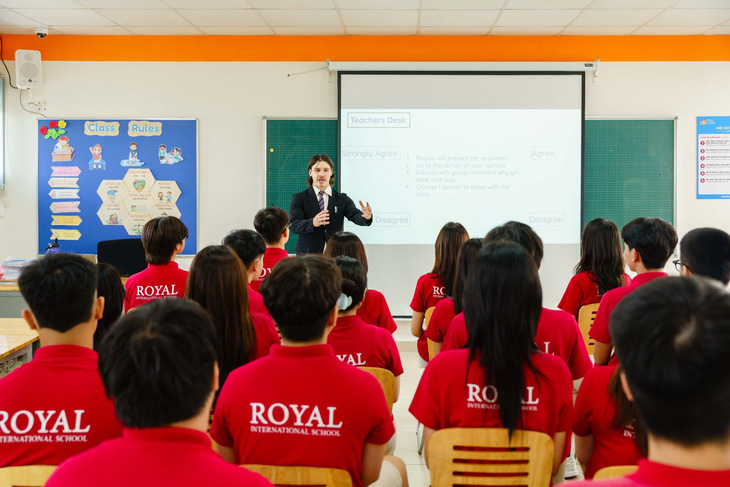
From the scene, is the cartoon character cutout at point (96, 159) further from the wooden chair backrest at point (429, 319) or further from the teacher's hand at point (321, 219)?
the wooden chair backrest at point (429, 319)

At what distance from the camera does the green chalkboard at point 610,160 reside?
16.9 ft

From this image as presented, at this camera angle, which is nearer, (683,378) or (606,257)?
(683,378)

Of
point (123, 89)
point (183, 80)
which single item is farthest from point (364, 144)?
point (123, 89)

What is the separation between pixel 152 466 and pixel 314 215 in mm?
3892

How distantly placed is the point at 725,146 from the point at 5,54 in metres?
6.82

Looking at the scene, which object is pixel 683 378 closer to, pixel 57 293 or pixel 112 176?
pixel 57 293

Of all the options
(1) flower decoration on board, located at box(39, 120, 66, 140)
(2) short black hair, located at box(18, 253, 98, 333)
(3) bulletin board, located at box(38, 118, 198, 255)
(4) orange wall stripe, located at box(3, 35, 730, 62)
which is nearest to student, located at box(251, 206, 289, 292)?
(2) short black hair, located at box(18, 253, 98, 333)

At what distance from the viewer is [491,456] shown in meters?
1.35

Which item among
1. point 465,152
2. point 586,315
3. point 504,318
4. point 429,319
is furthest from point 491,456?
point 465,152

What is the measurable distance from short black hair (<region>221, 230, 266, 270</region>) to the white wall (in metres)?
2.65

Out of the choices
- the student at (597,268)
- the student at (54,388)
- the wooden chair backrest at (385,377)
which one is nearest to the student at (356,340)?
the wooden chair backrest at (385,377)

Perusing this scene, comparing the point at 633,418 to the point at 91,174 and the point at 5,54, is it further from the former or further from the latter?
the point at 5,54

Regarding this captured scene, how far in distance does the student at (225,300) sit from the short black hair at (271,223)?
1.32 m

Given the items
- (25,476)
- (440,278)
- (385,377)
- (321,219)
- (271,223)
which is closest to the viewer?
(25,476)
